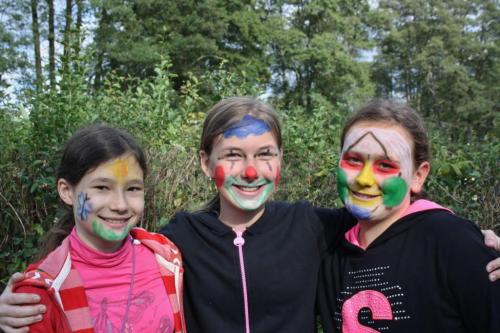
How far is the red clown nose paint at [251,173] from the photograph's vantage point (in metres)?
2.26

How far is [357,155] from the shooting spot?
215 cm

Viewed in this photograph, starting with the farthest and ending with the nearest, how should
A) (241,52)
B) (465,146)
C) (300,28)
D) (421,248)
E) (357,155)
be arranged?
1. (300,28)
2. (241,52)
3. (465,146)
4. (357,155)
5. (421,248)

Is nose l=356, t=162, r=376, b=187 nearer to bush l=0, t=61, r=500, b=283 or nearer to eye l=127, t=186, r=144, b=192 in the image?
eye l=127, t=186, r=144, b=192

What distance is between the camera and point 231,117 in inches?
93.0

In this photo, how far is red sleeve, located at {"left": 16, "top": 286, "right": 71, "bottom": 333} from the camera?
1815mm

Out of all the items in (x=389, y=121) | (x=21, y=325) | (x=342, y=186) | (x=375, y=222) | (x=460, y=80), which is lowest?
(x=21, y=325)

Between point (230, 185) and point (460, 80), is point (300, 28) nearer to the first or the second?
point (460, 80)

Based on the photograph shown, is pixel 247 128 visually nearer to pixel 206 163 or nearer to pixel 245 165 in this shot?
pixel 245 165

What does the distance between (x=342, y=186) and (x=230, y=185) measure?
53 cm

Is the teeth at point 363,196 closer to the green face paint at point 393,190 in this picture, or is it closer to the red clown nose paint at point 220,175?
the green face paint at point 393,190

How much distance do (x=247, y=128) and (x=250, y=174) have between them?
0.23 meters

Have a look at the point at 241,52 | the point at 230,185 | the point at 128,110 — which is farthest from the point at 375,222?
the point at 241,52

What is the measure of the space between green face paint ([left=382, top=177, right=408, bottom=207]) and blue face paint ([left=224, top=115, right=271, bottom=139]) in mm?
639

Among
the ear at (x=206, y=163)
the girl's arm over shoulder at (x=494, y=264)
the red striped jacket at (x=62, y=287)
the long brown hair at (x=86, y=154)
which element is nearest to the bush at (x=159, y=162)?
the long brown hair at (x=86, y=154)
